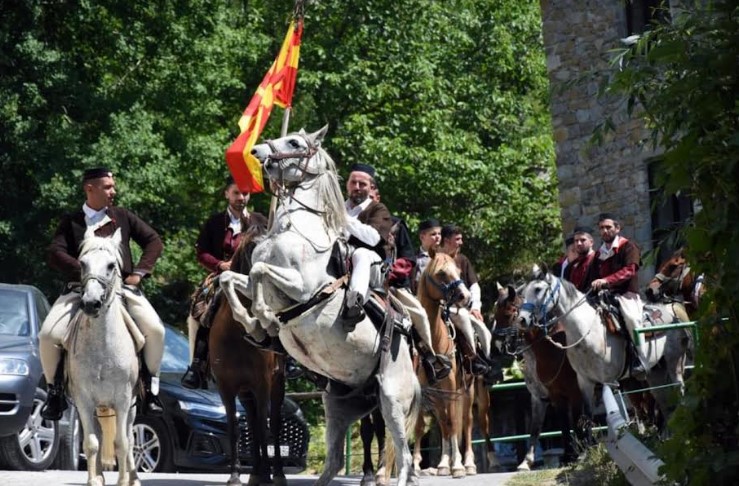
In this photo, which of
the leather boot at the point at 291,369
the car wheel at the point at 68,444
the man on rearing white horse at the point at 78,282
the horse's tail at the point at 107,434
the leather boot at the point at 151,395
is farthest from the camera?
the car wheel at the point at 68,444

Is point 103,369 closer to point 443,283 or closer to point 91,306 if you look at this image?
point 91,306

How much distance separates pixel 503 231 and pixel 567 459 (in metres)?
21.1

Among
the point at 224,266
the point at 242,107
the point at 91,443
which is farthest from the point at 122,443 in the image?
the point at 242,107

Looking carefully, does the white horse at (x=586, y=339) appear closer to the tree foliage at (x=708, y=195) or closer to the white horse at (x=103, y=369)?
the white horse at (x=103, y=369)

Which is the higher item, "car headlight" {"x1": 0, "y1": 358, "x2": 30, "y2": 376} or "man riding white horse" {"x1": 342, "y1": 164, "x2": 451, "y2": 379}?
"man riding white horse" {"x1": 342, "y1": 164, "x2": 451, "y2": 379}

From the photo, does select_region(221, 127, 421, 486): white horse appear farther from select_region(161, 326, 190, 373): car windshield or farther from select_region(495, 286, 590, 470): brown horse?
select_region(161, 326, 190, 373): car windshield

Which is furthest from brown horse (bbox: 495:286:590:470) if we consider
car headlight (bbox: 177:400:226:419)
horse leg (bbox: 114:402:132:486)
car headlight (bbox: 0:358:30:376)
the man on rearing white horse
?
horse leg (bbox: 114:402:132:486)

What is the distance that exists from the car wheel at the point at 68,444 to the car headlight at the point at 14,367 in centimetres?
104

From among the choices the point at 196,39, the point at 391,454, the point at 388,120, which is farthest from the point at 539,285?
the point at 388,120

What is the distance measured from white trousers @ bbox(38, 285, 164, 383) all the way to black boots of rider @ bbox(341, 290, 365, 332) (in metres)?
1.93

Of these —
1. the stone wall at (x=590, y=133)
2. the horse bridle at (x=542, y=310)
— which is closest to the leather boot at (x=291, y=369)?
the horse bridle at (x=542, y=310)

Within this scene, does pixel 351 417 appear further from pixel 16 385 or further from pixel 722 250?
pixel 722 250

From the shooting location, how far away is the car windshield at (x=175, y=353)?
2014 centimetres

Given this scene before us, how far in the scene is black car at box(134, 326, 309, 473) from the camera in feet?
61.1
